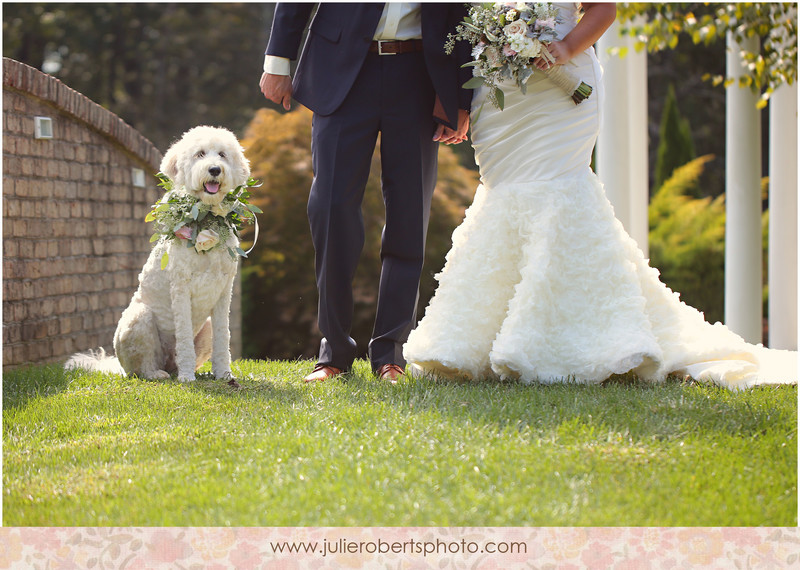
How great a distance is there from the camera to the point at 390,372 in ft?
11.7

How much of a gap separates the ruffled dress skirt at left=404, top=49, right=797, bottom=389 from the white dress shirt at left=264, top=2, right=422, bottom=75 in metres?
0.44

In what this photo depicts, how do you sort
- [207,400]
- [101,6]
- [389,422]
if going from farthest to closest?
[101,6] → [207,400] → [389,422]

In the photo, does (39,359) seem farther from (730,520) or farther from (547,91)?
(730,520)

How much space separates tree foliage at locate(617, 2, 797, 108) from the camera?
5.61 metres

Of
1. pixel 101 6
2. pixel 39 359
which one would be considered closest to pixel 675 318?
pixel 39 359

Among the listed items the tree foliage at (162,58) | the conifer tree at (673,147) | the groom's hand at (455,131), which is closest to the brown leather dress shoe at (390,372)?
the groom's hand at (455,131)

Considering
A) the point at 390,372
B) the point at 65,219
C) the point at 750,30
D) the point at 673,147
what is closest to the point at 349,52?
the point at 390,372

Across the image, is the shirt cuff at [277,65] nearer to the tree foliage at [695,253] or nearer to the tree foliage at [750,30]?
the tree foliage at [750,30]

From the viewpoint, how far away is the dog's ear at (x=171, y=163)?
364 centimetres

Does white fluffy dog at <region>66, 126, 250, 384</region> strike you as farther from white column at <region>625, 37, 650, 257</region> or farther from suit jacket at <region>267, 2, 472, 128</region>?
white column at <region>625, 37, 650, 257</region>

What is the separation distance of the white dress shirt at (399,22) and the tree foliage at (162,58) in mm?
15794

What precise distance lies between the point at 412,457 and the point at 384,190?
172cm

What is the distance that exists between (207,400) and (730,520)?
79.5 inches

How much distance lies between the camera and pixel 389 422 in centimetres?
265
